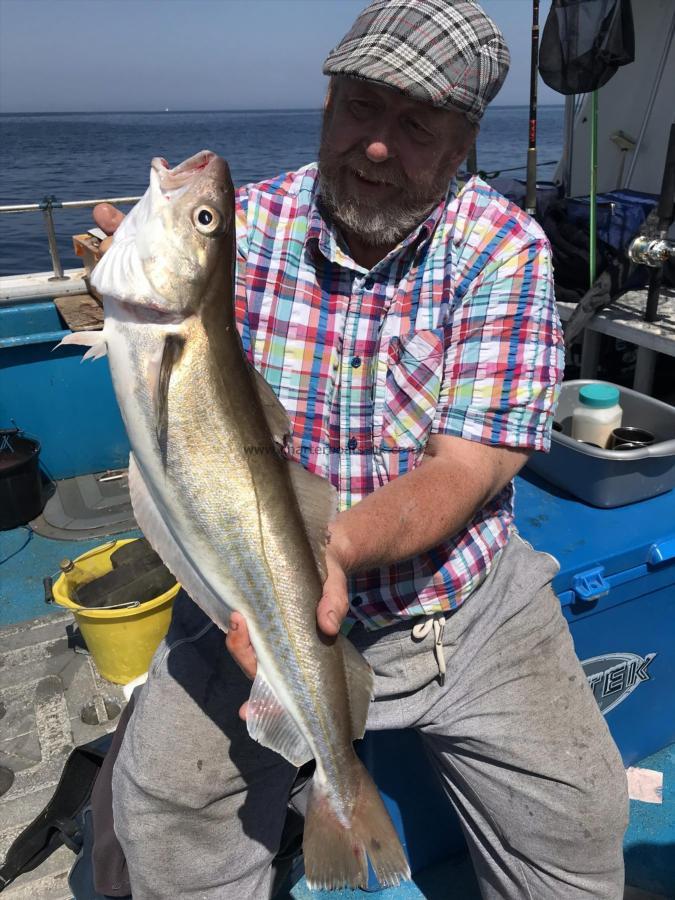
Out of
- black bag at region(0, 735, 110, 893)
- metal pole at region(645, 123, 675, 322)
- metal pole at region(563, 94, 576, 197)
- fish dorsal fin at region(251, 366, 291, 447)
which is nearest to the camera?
fish dorsal fin at region(251, 366, 291, 447)

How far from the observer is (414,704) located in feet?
8.05

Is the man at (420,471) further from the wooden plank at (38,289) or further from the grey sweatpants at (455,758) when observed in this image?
the wooden plank at (38,289)

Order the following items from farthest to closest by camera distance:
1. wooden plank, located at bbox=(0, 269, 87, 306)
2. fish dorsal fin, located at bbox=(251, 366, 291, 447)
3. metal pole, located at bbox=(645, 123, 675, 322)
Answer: wooden plank, located at bbox=(0, 269, 87, 306) < metal pole, located at bbox=(645, 123, 675, 322) < fish dorsal fin, located at bbox=(251, 366, 291, 447)

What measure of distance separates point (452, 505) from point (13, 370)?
457 centimetres

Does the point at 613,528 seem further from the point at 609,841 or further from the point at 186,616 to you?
the point at 186,616

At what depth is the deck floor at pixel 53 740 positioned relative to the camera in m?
2.99

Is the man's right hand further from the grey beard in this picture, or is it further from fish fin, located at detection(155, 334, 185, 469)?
the grey beard

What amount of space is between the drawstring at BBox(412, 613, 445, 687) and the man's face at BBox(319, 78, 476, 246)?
1.28m

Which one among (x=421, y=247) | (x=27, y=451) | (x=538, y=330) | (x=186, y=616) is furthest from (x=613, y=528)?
(x=27, y=451)

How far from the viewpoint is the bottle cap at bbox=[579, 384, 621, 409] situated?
3.40 m

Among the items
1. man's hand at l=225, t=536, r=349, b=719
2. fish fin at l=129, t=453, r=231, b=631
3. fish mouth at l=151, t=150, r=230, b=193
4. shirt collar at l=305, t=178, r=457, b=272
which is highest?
fish mouth at l=151, t=150, r=230, b=193

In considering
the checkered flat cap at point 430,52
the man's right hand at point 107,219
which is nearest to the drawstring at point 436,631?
the man's right hand at point 107,219

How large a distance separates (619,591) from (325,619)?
1.50 m

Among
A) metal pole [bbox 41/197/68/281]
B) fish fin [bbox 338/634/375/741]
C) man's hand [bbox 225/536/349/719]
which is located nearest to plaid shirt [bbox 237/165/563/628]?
fish fin [bbox 338/634/375/741]
